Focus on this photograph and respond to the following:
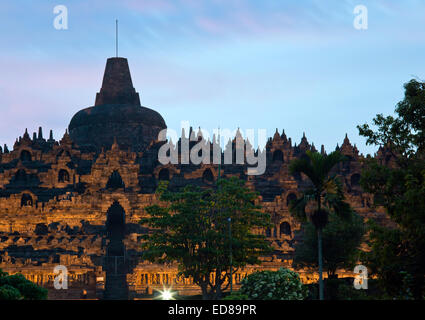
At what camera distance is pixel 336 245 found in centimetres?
4725

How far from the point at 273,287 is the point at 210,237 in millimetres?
7767

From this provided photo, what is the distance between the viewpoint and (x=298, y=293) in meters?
37.9

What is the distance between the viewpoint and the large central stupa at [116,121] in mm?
82812

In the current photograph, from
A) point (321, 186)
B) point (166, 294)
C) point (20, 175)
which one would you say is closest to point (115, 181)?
point (20, 175)

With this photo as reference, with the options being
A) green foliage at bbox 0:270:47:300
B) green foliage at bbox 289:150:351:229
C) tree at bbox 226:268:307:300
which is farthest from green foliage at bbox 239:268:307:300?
A: green foliage at bbox 0:270:47:300

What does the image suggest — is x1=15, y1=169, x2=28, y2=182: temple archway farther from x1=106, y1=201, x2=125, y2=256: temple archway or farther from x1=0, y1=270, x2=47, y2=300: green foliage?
x1=0, y1=270, x2=47, y2=300: green foliage

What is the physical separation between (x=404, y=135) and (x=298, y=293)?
10.3 meters

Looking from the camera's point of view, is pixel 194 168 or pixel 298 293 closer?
pixel 298 293

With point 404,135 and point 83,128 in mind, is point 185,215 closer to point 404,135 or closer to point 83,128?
point 404,135

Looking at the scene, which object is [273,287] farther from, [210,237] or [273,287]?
[210,237]

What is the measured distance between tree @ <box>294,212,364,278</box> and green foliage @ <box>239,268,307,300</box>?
9484 mm

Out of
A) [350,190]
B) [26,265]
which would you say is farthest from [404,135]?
[350,190]

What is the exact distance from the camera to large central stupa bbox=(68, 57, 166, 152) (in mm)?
82812
